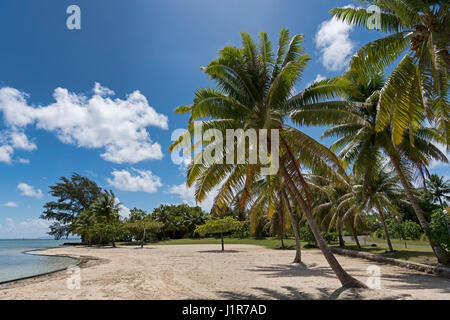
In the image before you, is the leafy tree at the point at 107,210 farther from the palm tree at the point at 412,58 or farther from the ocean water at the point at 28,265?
the palm tree at the point at 412,58

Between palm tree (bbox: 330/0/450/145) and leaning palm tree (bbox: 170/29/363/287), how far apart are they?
2.00m

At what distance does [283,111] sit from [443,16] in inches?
212

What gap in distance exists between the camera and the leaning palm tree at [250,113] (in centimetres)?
882

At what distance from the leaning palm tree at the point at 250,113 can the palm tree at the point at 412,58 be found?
6.55 ft

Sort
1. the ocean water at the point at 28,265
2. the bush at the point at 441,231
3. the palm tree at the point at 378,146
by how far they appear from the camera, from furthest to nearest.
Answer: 1. the ocean water at the point at 28,265
2. the palm tree at the point at 378,146
3. the bush at the point at 441,231

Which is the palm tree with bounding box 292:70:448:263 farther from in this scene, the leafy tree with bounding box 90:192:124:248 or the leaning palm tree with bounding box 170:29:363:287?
the leafy tree with bounding box 90:192:124:248

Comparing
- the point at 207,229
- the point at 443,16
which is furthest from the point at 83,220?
the point at 443,16

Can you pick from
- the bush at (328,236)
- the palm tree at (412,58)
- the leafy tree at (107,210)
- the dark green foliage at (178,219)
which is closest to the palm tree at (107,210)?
the leafy tree at (107,210)

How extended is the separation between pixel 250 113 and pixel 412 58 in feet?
18.5

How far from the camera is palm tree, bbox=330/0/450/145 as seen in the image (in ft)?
23.2

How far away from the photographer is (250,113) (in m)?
9.30

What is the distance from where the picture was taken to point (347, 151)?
14695 millimetres
